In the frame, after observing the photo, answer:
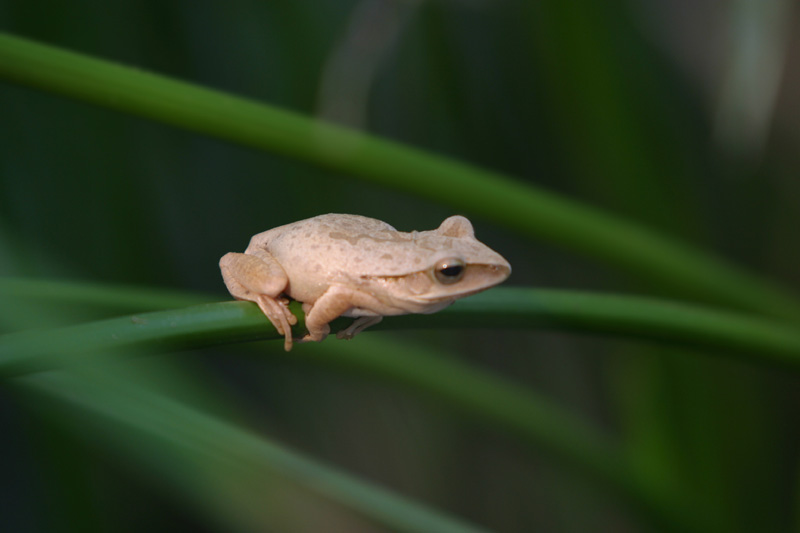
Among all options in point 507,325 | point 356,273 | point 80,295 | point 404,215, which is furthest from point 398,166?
point 404,215

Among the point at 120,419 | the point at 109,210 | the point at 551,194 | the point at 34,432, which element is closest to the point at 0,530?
the point at 34,432

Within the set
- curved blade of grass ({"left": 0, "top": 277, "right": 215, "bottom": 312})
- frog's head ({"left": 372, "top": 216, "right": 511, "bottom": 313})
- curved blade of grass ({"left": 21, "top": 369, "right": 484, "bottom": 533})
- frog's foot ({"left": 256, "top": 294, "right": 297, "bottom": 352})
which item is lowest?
curved blade of grass ({"left": 21, "top": 369, "right": 484, "bottom": 533})

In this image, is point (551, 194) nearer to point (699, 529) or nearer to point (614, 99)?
point (614, 99)

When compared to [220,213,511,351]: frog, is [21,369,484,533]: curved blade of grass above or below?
below

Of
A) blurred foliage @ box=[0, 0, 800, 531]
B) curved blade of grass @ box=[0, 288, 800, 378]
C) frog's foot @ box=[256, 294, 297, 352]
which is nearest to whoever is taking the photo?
curved blade of grass @ box=[0, 288, 800, 378]

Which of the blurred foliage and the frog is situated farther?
the blurred foliage

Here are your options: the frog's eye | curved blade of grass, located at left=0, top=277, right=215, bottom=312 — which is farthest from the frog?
curved blade of grass, located at left=0, top=277, right=215, bottom=312

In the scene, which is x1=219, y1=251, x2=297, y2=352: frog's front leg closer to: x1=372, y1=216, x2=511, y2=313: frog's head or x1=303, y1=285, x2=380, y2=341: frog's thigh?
x1=303, y1=285, x2=380, y2=341: frog's thigh

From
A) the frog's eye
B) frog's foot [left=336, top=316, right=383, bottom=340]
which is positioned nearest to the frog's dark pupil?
the frog's eye

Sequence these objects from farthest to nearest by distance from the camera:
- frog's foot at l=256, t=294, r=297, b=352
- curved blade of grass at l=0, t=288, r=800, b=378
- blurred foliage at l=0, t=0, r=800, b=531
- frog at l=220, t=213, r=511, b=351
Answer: blurred foliage at l=0, t=0, r=800, b=531, frog at l=220, t=213, r=511, b=351, frog's foot at l=256, t=294, r=297, b=352, curved blade of grass at l=0, t=288, r=800, b=378
